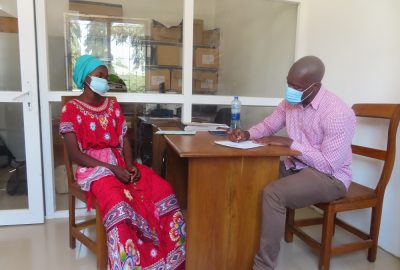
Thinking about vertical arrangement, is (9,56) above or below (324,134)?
above

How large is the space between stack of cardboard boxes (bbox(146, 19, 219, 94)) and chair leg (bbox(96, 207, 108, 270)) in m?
1.24

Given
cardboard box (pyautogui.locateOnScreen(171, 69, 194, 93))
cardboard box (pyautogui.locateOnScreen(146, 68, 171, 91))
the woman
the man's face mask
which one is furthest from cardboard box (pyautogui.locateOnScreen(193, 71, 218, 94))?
the man's face mask

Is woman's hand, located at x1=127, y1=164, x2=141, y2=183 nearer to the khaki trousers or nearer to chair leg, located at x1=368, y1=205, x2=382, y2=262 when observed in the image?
the khaki trousers

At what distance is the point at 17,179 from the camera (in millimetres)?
2355

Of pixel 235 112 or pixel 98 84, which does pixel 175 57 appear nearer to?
pixel 235 112

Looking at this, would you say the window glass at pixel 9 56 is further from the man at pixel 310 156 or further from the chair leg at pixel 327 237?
the chair leg at pixel 327 237

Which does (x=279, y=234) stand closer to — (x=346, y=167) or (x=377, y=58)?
(x=346, y=167)

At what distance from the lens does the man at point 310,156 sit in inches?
59.4

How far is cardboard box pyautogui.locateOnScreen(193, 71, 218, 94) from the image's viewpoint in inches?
100

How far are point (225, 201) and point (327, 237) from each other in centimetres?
68

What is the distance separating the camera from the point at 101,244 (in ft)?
5.31

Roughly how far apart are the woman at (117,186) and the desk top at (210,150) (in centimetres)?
37

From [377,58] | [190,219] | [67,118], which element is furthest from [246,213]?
[377,58]

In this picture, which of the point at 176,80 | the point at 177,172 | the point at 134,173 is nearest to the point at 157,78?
the point at 176,80
